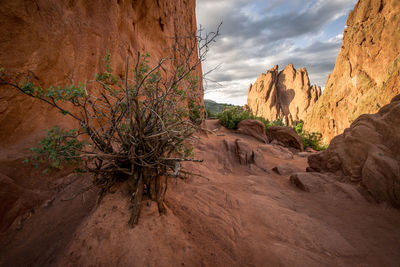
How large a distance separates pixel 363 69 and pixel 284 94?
1058 inches

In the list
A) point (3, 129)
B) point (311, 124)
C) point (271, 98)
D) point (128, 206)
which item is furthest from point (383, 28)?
point (3, 129)

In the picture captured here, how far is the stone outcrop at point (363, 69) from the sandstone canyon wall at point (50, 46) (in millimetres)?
25792

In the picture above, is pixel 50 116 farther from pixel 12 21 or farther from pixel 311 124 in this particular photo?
pixel 311 124

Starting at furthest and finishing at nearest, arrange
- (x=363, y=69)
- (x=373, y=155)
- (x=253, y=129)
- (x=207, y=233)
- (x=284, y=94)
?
(x=284, y=94), (x=363, y=69), (x=253, y=129), (x=373, y=155), (x=207, y=233)

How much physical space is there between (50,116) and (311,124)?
3368cm

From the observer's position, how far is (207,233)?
2.32 meters

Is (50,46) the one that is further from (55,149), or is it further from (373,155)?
(373,155)

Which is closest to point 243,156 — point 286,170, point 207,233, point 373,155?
point 286,170

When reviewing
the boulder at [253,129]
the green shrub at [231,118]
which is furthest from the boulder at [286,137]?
the green shrub at [231,118]

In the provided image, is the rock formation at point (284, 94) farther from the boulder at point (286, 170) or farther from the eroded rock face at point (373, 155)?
the eroded rock face at point (373, 155)

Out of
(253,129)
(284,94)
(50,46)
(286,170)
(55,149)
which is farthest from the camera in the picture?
(284,94)

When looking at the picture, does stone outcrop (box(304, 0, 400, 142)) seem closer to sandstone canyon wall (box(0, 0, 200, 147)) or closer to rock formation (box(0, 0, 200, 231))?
sandstone canyon wall (box(0, 0, 200, 147))

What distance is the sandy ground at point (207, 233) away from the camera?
5.76 ft

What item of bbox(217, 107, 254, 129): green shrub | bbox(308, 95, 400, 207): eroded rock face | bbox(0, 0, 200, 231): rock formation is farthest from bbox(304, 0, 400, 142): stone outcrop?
bbox(0, 0, 200, 231): rock formation
